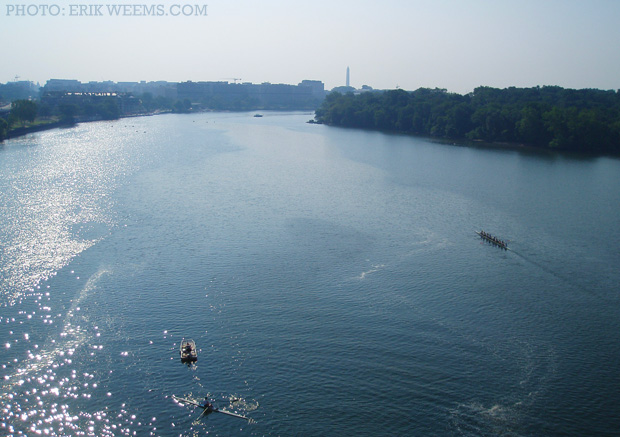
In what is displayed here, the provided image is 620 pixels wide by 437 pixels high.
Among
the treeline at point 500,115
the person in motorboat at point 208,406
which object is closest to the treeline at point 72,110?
the treeline at point 500,115

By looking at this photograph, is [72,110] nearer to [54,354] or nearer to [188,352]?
[54,354]

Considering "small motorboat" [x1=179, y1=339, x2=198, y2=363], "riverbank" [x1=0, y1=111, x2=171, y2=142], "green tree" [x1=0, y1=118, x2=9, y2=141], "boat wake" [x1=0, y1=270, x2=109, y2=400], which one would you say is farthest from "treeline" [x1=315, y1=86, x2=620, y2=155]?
"boat wake" [x1=0, y1=270, x2=109, y2=400]

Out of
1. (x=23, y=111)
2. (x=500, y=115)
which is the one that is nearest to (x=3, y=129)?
(x=23, y=111)

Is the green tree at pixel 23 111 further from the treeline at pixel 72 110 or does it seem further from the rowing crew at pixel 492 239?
the rowing crew at pixel 492 239

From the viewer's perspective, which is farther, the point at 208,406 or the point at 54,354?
the point at 54,354

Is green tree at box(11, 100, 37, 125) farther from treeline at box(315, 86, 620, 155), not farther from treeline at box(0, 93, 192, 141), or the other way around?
treeline at box(315, 86, 620, 155)

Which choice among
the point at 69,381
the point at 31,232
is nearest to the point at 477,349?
the point at 69,381
